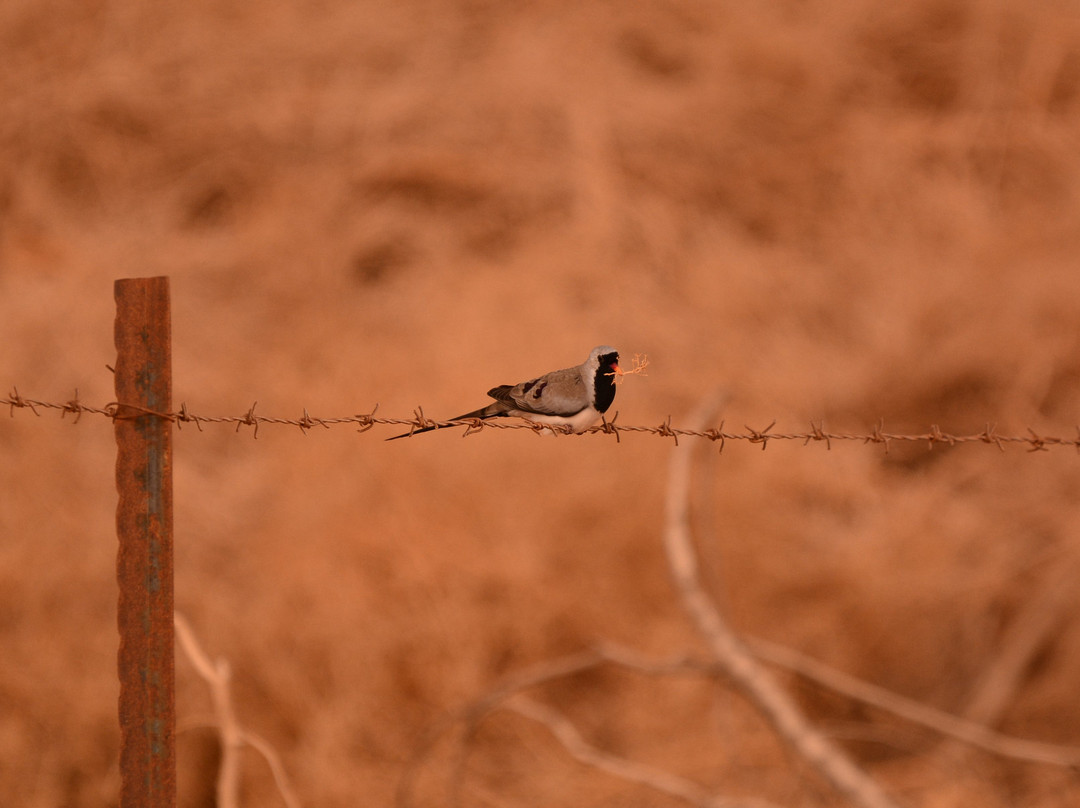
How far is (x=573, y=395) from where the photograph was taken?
8.20 ft

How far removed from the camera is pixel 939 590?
25.0 ft

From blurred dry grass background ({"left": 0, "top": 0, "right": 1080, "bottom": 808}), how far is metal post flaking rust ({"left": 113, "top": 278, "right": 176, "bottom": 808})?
4486 millimetres

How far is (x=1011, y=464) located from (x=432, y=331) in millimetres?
4848

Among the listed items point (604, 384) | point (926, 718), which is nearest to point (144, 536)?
point (604, 384)

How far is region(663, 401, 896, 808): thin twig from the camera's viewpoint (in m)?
5.12

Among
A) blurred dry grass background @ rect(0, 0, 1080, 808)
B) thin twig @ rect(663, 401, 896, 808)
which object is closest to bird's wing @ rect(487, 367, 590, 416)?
thin twig @ rect(663, 401, 896, 808)

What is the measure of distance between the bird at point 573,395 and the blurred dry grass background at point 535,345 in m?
4.09

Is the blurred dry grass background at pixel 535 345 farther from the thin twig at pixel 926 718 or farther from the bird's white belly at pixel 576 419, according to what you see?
the bird's white belly at pixel 576 419

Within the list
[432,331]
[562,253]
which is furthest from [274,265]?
[562,253]

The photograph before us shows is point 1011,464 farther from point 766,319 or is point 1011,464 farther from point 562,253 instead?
point 562,253

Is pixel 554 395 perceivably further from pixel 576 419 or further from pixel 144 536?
pixel 144 536

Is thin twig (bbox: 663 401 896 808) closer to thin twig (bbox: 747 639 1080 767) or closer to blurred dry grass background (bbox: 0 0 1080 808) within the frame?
thin twig (bbox: 747 639 1080 767)

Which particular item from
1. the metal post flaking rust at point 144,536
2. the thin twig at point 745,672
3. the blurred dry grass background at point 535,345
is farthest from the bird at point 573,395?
the blurred dry grass background at point 535,345

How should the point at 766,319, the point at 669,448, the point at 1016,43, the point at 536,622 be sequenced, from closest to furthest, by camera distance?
the point at 536,622 → the point at 669,448 → the point at 766,319 → the point at 1016,43
